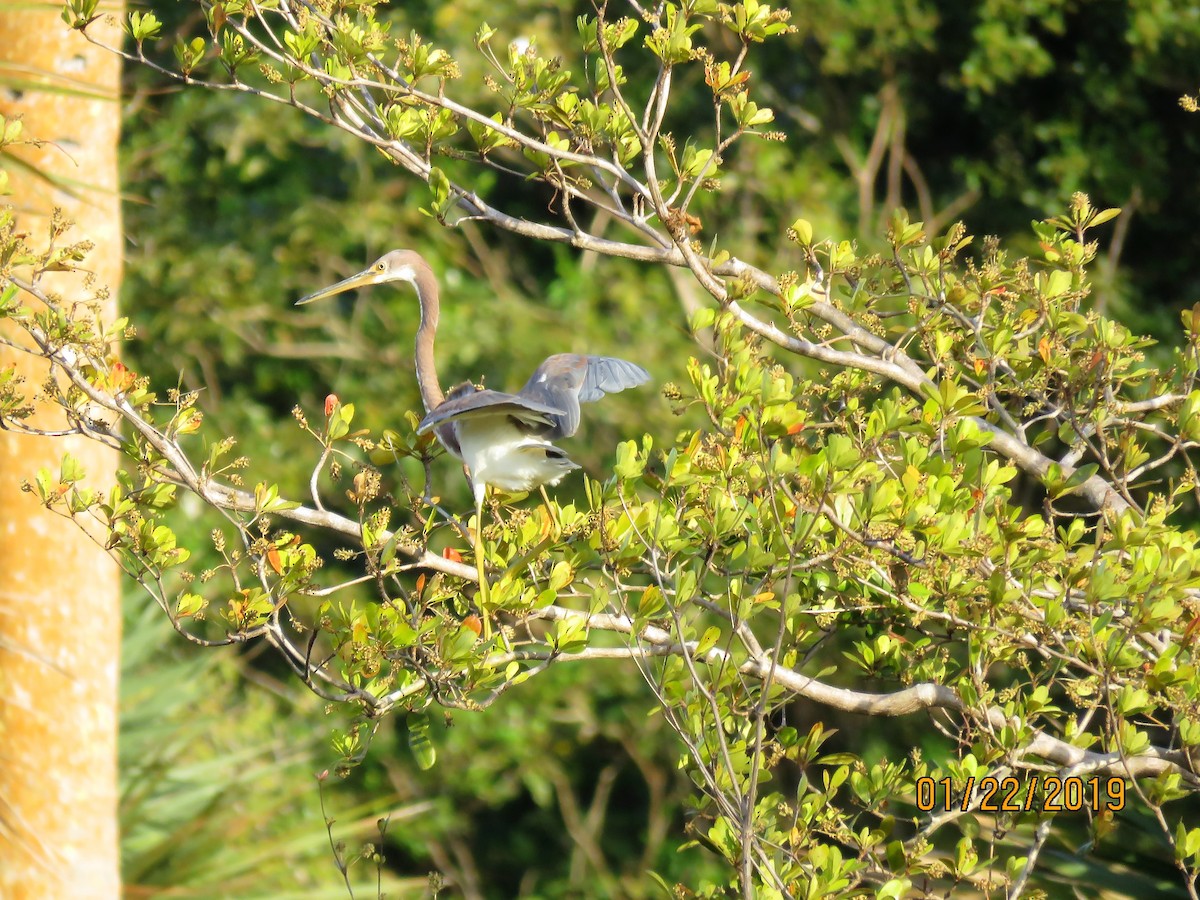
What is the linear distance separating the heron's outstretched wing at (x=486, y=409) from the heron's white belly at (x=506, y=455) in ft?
0.44

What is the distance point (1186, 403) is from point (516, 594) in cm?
124

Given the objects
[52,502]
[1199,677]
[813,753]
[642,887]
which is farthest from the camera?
[642,887]

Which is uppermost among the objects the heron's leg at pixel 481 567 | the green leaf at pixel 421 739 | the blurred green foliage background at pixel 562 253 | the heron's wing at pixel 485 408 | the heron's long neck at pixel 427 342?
the heron's wing at pixel 485 408

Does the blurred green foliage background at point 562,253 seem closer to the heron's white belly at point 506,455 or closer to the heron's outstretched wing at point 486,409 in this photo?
the heron's white belly at point 506,455

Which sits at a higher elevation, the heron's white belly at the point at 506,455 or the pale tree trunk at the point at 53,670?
the heron's white belly at the point at 506,455

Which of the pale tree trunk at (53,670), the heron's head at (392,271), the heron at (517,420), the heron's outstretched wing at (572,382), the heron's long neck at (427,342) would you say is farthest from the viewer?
the heron's head at (392,271)

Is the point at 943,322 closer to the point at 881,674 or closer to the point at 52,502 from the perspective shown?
the point at 881,674

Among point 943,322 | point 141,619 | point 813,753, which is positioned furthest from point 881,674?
point 141,619

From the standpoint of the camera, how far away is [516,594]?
2262mm

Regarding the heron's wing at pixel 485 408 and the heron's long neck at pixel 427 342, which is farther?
the heron's long neck at pixel 427 342

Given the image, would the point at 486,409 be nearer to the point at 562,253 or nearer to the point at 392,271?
the point at 392,271
